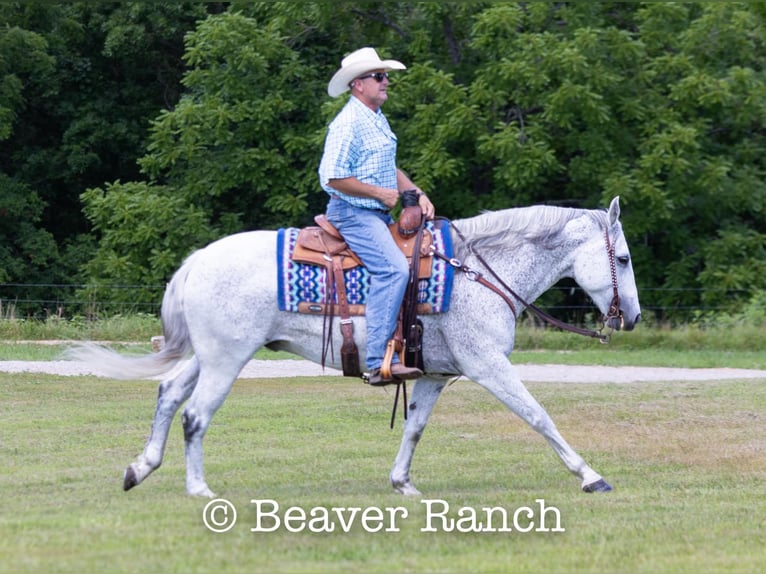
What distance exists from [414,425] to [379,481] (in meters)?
0.63

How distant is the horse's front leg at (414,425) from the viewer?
28.4 feet

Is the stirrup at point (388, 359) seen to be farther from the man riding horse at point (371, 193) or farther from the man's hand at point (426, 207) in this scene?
the man's hand at point (426, 207)

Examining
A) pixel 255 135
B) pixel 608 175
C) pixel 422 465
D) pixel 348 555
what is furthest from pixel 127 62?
pixel 348 555

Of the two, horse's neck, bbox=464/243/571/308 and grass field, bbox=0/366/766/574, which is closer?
grass field, bbox=0/366/766/574

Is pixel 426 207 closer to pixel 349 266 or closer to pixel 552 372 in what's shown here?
pixel 349 266

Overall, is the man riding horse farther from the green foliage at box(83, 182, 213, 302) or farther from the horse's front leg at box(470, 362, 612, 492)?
the green foliage at box(83, 182, 213, 302)

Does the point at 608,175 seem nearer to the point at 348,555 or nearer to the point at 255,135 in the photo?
the point at 255,135

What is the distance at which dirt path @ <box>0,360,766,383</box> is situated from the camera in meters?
18.5

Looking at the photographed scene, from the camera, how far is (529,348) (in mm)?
24922

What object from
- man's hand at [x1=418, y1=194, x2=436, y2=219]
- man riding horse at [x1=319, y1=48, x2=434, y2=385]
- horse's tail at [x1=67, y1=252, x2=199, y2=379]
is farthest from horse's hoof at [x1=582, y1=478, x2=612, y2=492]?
horse's tail at [x1=67, y1=252, x2=199, y2=379]

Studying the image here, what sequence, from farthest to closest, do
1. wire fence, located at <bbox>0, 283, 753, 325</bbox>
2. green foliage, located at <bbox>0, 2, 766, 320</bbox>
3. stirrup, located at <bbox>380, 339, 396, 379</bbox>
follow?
1. green foliage, located at <bbox>0, 2, 766, 320</bbox>
2. wire fence, located at <bbox>0, 283, 753, 325</bbox>
3. stirrup, located at <bbox>380, 339, 396, 379</bbox>

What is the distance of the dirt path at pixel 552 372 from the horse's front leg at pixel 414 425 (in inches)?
378

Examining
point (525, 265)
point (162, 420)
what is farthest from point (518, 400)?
point (162, 420)

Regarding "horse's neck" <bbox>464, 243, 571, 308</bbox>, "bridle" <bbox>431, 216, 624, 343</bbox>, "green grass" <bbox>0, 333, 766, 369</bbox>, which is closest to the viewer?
"bridle" <bbox>431, 216, 624, 343</bbox>
